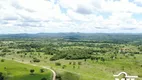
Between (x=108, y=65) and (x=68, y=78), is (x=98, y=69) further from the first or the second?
(x=68, y=78)

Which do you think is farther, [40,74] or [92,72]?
[92,72]

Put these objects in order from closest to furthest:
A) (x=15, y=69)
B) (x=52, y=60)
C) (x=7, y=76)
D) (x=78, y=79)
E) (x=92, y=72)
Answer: (x=78, y=79)
(x=7, y=76)
(x=92, y=72)
(x=15, y=69)
(x=52, y=60)

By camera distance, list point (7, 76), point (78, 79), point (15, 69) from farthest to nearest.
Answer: point (15, 69) < point (7, 76) < point (78, 79)

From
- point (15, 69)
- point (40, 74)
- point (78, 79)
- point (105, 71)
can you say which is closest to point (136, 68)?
point (105, 71)

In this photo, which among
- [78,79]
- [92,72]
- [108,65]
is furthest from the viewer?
[108,65]

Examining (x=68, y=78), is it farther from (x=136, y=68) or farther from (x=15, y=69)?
(x=136, y=68)

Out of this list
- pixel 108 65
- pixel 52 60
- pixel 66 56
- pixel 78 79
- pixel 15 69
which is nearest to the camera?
pixel 78 79

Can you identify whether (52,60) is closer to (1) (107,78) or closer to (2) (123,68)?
(2) (123,68)

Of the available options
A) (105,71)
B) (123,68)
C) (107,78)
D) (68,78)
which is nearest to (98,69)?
(105,71)

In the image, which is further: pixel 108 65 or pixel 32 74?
pixel 108 65
